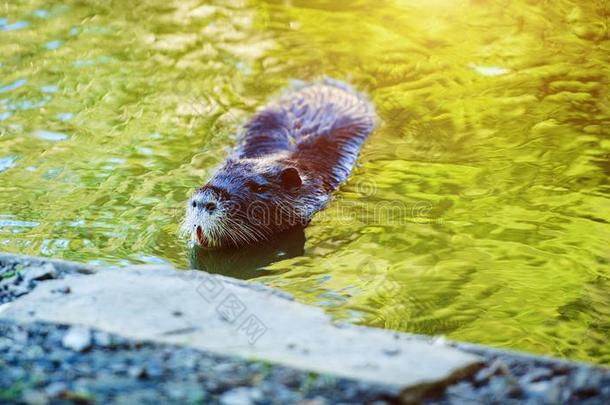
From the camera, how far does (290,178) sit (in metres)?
6.79

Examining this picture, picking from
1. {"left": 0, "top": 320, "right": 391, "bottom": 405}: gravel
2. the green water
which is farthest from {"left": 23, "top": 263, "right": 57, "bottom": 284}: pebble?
the green water

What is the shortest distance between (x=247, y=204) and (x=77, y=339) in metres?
2.86

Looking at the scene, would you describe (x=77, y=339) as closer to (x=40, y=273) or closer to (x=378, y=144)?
(x=40, y=273)

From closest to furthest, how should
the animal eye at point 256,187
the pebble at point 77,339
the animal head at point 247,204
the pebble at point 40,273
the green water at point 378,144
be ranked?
the pebble at point 77,339 < the pebble at point 40,273 < the green water at point 378,144 < the animal head at point 247,204 < the animal eye at point 256,187

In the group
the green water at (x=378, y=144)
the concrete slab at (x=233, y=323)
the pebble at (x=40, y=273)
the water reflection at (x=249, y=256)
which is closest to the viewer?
the concrete slab at (x=233, y=323)

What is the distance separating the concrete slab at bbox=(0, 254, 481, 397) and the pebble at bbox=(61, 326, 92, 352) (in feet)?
0.18

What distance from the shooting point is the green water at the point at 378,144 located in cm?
569

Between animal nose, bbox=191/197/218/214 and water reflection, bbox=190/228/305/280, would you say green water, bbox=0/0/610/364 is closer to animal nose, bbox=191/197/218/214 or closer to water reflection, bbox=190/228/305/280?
water reflection, bbox=190/228/305/280

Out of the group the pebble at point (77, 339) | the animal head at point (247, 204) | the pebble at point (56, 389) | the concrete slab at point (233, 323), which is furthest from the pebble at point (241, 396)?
the animal head at point (247, 204)

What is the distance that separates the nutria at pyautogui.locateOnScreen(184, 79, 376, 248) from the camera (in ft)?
21.1

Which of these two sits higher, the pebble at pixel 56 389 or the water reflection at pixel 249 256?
the pebble at pixel 56 389

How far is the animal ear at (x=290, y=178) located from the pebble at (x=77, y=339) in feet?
10.2

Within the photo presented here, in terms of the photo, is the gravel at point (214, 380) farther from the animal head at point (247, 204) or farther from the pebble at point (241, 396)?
the animal head at point (247, 204)

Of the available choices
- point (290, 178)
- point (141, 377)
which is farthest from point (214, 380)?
point (290, 178)
